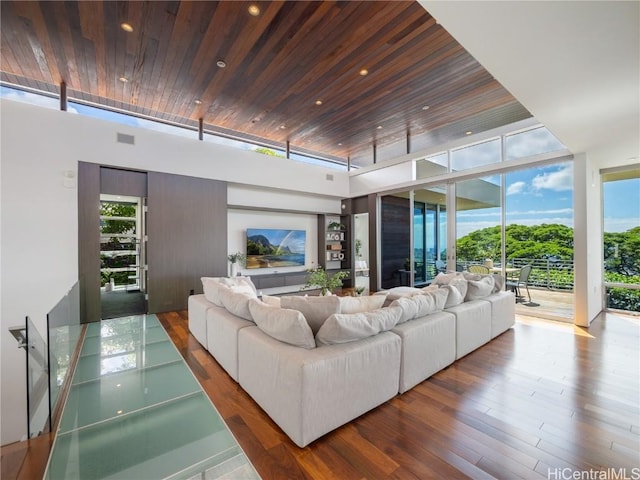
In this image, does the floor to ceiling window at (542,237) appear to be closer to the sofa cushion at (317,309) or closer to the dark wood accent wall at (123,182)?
the sofa cushion at (317,309)

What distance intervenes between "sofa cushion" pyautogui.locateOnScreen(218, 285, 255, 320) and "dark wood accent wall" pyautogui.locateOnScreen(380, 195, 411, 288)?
16.4ft

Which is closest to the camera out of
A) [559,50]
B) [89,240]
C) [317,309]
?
[559,50]

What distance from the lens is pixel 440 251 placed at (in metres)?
6.16

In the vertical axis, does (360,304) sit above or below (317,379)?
above

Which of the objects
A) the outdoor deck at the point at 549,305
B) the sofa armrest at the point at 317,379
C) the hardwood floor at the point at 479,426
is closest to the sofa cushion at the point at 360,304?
the sofa armrest at the point at 317,379

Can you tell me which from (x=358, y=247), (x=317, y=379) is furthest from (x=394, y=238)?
(x=317, y=379)

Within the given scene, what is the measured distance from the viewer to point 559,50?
1926 mm

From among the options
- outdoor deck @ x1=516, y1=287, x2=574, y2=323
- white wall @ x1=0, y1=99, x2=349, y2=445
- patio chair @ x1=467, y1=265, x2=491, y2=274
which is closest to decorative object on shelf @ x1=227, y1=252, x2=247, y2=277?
white wall @ x1=0, y1=99, x2=349, y2=445

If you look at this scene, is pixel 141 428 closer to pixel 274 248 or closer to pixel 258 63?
pixel 258 63

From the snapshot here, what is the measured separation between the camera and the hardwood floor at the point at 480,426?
1.59 m

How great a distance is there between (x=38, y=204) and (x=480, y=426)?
5948mm

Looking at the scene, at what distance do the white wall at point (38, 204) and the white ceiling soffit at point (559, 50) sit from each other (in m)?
5.08

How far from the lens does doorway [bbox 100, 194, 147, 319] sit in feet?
15.3

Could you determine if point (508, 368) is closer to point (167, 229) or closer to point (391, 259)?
point (391, 259)
